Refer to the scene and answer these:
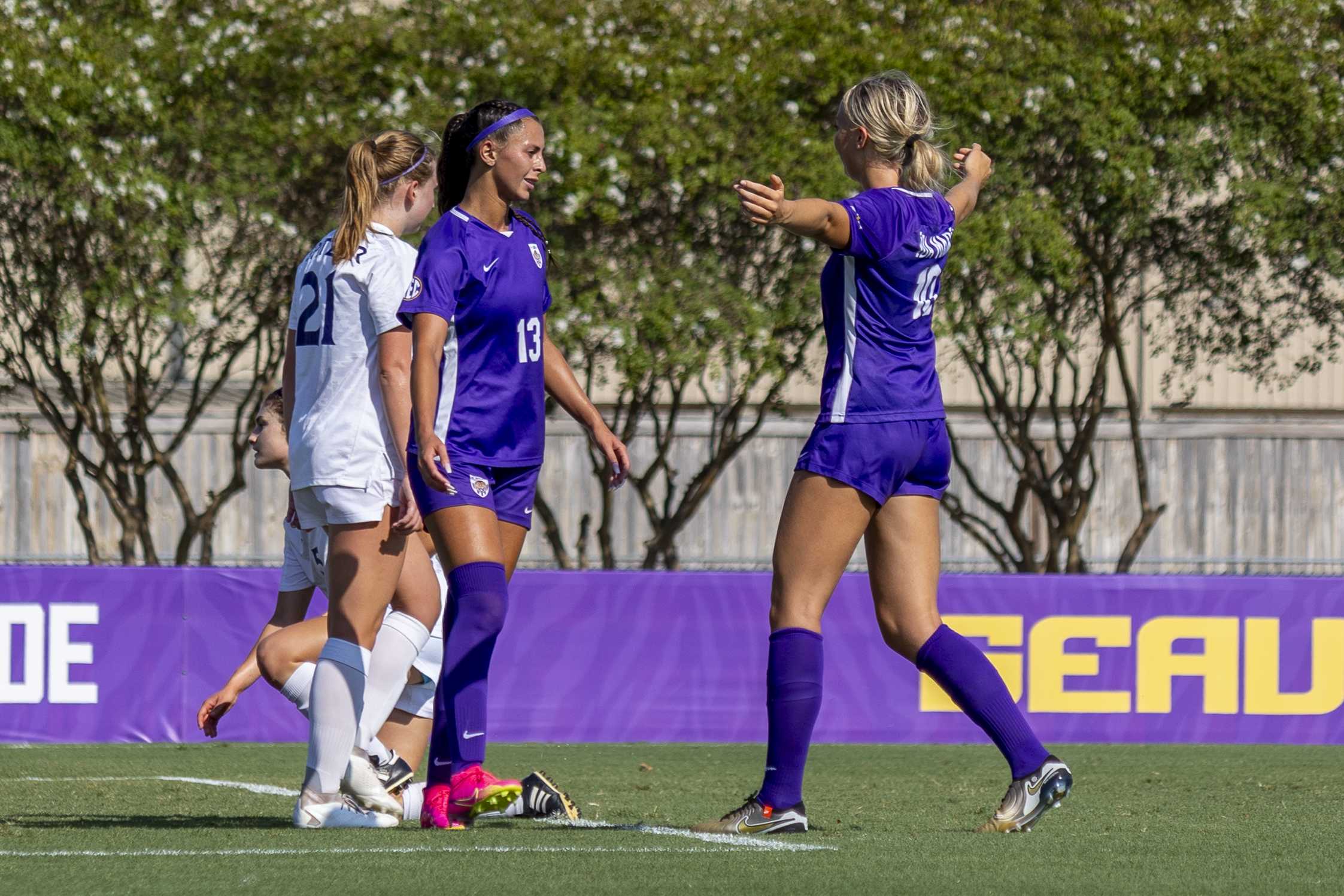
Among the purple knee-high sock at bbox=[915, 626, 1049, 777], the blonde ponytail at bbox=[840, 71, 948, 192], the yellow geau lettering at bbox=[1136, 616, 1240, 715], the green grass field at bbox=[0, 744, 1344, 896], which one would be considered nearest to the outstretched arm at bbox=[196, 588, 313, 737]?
the green grass field at bbox=[0, 744, 1344, 896]

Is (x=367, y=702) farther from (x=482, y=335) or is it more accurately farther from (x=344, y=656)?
(x=482, y=335)

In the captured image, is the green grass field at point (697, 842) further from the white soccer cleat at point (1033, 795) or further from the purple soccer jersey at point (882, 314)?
the purple soccer jersey at point (882, 314)

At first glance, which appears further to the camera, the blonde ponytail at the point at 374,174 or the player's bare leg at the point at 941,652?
the blonde ponytail at the point at 374,174

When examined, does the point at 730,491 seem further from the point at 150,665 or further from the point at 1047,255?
the point at 150,665

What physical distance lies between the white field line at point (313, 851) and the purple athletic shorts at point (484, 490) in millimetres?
911

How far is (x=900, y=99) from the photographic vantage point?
4.88 meters

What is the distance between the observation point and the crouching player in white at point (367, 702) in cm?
504

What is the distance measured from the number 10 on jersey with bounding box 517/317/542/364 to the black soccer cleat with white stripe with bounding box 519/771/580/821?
111 centimetres

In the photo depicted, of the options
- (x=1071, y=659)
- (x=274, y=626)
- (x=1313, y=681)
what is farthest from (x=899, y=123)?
(x=1313, y=681)

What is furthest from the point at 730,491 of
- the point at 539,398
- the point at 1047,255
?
the point at 539,398

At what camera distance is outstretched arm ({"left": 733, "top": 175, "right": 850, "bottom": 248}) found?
4.36 m

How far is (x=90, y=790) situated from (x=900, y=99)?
3716 mm

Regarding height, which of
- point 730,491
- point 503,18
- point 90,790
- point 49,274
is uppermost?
point 503,18

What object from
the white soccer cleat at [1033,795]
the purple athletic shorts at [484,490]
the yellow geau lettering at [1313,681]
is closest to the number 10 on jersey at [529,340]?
the purple athletic shorts at [484,490]
